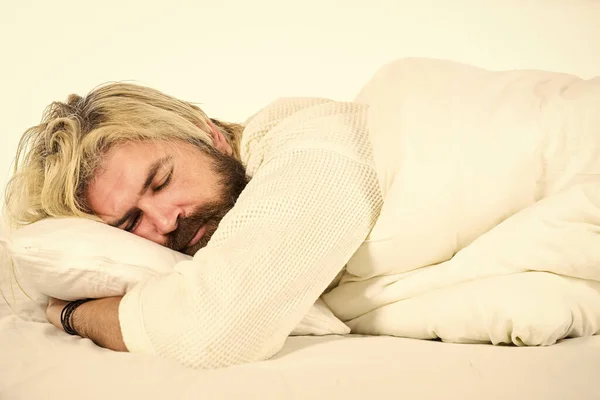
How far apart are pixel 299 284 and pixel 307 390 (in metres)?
0.23

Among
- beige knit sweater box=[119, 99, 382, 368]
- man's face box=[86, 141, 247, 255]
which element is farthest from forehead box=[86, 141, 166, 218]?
beige knit sweater box=[119, 99, 382, 368]

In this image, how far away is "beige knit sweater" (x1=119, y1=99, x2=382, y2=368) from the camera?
35.4 inches

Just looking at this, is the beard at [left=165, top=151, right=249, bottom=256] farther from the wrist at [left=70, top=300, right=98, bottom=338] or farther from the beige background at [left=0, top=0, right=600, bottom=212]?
the beige background at [left=0, top=0, right=600, bottom=212]

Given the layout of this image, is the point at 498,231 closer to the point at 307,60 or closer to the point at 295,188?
the point at 295,188

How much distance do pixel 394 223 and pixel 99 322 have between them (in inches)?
19.9

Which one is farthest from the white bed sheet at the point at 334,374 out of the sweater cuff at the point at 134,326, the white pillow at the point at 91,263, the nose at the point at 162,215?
the nose at the point at 162,215

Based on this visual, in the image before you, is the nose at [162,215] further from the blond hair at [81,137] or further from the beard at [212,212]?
the blond hair at [81,137]

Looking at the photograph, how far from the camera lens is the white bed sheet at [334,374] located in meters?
0.73

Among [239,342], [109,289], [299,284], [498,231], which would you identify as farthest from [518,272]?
[109,289]

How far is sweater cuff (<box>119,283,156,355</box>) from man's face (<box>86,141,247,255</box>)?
0.36 meters

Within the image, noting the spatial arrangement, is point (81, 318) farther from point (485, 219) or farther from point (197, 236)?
point (485, 219)

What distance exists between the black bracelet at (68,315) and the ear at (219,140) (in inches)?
22.2

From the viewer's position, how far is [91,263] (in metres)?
1.10

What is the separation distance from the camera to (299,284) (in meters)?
0.96
